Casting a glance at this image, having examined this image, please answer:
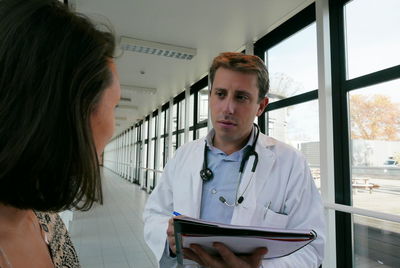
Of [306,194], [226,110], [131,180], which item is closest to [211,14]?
[226,110]

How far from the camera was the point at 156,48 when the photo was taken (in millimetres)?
4199

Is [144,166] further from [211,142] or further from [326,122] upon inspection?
[211,142]

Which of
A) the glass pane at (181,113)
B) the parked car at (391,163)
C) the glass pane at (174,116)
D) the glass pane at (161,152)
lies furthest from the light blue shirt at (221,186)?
the glass pane at (161,152)

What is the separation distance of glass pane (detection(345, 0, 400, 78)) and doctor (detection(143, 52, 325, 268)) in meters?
1.66

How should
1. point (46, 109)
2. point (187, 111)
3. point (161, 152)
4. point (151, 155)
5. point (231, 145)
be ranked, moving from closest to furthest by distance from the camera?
1. point (46, 109)
2. point (231, 145)
3. point (187, 111)
4. point (161, 152)
5. point (151, 155)

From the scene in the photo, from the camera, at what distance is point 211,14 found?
3.30 metres

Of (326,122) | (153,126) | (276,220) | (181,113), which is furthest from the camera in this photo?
(153,126)

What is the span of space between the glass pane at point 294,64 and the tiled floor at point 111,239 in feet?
8.86

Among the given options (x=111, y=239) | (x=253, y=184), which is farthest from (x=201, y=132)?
(x=253, y=184)

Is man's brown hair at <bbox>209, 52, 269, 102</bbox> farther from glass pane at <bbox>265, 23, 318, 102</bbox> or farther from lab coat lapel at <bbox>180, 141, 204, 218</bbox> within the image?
glass pane at <bbox>265, 23, 318, 102</bbox>

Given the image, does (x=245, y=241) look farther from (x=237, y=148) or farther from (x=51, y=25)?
(x=51, y=25)

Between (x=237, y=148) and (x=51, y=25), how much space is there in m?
1.13

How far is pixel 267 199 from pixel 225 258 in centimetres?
→ 46

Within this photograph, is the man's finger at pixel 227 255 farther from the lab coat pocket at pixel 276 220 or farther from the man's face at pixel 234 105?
the man's face at pixel 234 105
